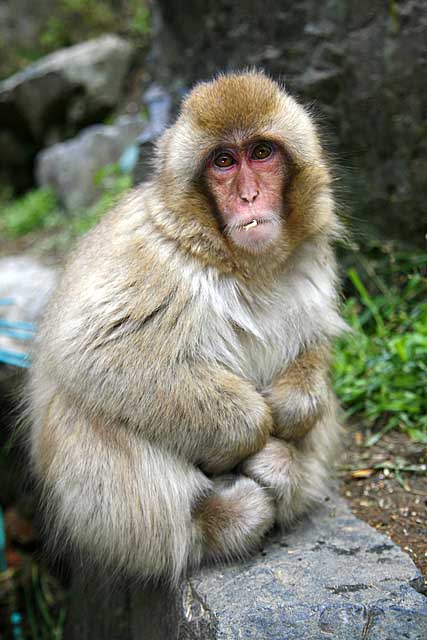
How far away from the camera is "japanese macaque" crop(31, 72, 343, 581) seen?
2.60 meters

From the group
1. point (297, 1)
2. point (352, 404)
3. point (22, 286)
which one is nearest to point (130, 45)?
point (22, 286)

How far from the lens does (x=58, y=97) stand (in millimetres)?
9719

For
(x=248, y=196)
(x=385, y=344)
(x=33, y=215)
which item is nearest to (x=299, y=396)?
(x=248, y=196)

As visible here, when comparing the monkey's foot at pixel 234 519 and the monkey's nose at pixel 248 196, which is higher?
the monkey's nose at pixel 248 196

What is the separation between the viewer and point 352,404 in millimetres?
4105

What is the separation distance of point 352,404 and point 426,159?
1597 millimetres

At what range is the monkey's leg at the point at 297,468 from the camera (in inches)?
110

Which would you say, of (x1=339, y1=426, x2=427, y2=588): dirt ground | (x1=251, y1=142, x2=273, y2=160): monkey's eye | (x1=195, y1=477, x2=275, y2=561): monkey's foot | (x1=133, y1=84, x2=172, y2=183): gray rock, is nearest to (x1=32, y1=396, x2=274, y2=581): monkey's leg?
(x1=195, y1=477, x2=275, y2=561): monkey's foot

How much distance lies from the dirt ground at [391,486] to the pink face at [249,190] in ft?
4.23

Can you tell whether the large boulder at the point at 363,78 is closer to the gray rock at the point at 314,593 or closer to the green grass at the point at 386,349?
the green grass at the point at 386,349

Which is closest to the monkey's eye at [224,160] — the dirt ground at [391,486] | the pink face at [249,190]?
the pink face at [249,190]

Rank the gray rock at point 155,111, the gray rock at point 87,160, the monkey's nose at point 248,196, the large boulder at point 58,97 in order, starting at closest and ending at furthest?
the monkey's nose at point 248,196 → the gray rock at point 155,111 → the gray rock at point 87,160 → the large boulder at point 58,97

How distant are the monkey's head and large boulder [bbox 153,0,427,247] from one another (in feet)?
5.70

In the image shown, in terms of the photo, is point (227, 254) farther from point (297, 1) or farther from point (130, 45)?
point (130, 45)
